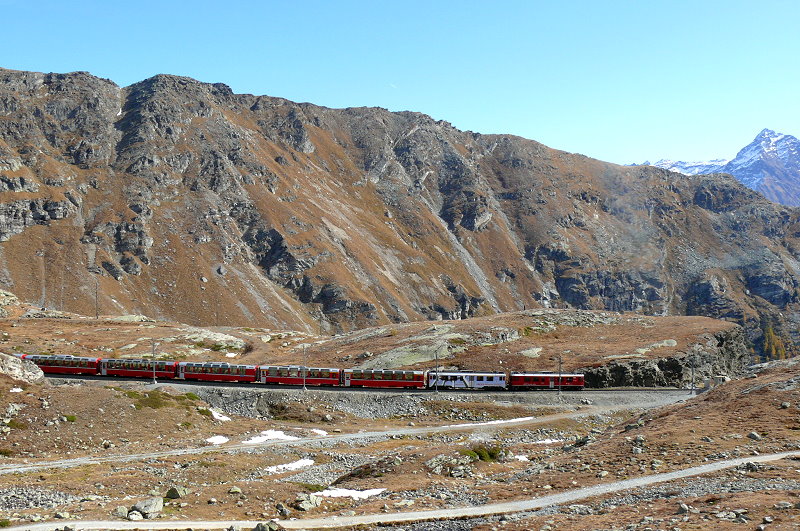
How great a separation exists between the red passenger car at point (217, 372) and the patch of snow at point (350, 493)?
52494 millimetres

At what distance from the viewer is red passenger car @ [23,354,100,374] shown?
10388 centimetres

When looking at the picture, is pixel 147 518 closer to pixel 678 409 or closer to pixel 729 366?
pixel 678 409

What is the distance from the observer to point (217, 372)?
9862 centimetres

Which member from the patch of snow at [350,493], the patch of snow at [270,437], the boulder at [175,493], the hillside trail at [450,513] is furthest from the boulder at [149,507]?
the patch of snow at [270,437]

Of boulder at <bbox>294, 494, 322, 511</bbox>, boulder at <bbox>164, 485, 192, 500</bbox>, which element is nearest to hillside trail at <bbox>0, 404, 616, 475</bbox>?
boulder at <bbox>164, 485, 192, 500</bbox>

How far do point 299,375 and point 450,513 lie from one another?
61.5 meters

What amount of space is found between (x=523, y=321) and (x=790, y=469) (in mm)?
97892

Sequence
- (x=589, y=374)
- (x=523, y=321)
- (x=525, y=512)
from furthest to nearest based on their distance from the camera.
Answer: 1. (x=523, y=321)
2. (x=589, y=374)
3. (x=525, y=512)

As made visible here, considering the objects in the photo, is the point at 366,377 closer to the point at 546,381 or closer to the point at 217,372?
the point at 217,372

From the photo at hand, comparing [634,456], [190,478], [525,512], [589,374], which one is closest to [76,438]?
[190,478]

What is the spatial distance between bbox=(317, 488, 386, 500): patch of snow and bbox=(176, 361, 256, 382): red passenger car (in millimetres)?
52494

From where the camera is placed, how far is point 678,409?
64625 millimetres

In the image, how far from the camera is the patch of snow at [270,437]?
7175 cm

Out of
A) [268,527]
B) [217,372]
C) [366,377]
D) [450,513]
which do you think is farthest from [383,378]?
[268,527]
